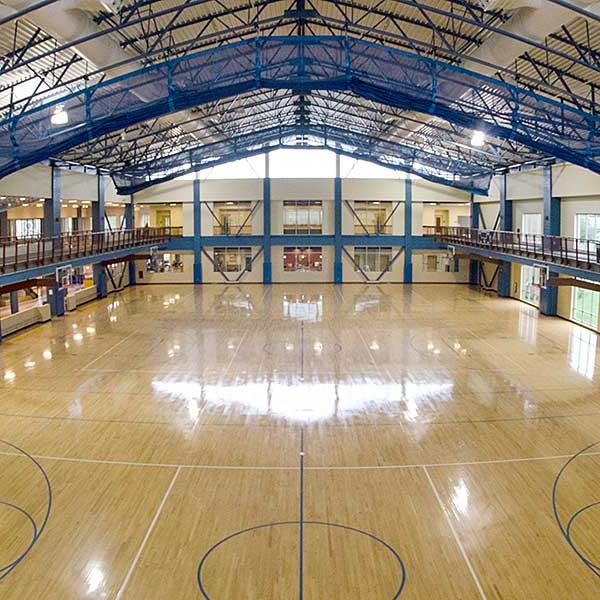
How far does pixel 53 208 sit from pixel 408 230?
85.4 feet

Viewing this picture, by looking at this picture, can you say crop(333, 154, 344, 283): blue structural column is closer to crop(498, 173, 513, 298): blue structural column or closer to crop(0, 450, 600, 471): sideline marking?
crop(498, 173, 513, 298): blue structural column

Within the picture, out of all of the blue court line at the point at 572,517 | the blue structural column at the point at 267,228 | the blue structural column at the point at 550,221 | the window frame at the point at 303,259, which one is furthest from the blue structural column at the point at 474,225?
the blue court line at the point at 572,517

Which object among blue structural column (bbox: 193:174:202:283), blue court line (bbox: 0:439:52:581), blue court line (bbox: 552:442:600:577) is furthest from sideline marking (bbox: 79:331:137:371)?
blue structural column (bbox: 193:174:202:283)

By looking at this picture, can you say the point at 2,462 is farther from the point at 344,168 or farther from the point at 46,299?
the point at 344,168

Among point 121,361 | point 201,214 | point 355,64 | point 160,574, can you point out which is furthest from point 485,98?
point 201,214

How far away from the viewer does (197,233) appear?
48.0 meters

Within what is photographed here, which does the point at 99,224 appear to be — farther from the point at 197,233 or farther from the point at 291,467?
the point at 291,467

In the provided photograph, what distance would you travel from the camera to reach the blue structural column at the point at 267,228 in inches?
1864

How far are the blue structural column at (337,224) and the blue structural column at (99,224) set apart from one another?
667 inches

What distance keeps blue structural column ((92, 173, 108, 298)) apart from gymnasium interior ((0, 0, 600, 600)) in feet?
0.59

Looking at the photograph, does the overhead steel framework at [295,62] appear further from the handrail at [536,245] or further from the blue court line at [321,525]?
the blue court line at [321,525]

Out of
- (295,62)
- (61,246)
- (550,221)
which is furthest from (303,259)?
(295,62)

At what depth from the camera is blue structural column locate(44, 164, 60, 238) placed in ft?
107

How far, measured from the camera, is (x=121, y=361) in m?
22.7
